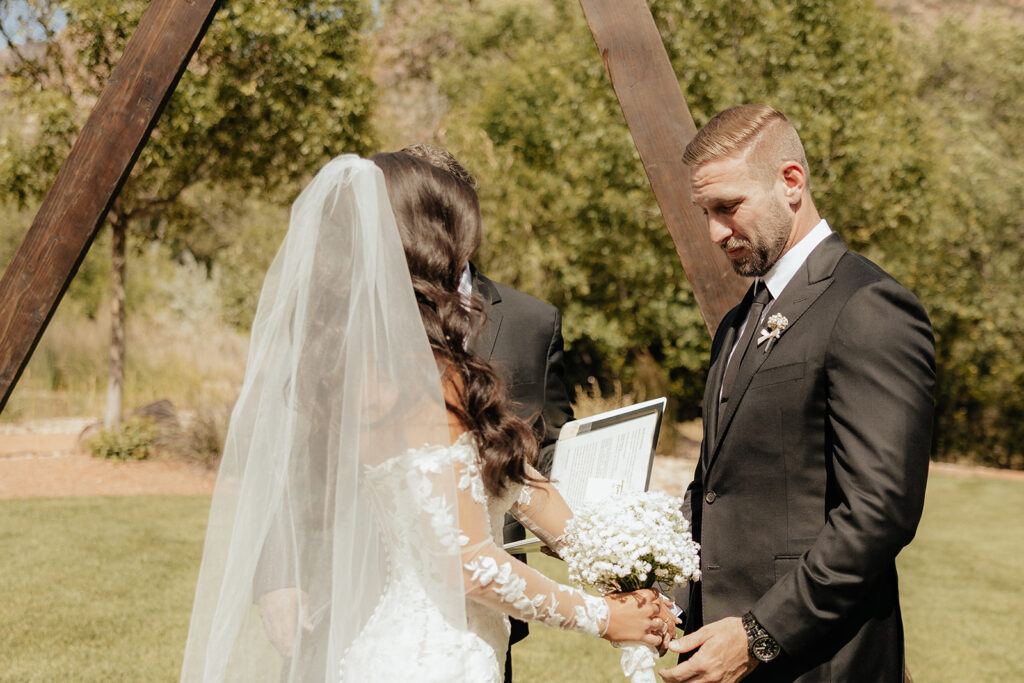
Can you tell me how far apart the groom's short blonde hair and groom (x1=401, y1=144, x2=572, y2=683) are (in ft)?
3.45

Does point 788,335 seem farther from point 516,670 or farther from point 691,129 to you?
point 516,670

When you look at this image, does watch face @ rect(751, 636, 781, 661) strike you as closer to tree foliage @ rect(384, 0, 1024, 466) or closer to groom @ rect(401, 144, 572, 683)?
groom @ rect(401, 144, 572, 683)

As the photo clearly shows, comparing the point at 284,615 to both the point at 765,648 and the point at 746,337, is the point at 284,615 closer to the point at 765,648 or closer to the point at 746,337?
the point at 765,648

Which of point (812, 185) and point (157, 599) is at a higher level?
point (812, 185)

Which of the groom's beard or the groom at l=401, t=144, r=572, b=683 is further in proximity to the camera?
the groom at l=401, t=144, r=572, b=683

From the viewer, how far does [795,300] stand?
234 cm

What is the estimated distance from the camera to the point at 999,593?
27.2 feet

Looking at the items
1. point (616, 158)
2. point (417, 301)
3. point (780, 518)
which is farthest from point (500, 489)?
point (616, 158)

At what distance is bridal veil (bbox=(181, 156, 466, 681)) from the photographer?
6.97ft

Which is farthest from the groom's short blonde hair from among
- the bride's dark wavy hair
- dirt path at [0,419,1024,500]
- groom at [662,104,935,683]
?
dirt path at [0,419,1024,500]

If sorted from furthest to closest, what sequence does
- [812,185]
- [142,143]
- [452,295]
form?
[812,185] < [142,143] < [452,295]

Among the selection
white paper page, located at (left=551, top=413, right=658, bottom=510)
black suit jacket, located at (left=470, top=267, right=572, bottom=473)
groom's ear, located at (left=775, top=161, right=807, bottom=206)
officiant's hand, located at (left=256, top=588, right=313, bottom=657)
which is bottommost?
officiant's hand, located at (left=256, top=588, right=313, bottom=657)

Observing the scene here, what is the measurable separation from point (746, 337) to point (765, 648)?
32.7 inches

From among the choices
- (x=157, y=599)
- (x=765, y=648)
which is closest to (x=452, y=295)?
(x=765, y=648)
